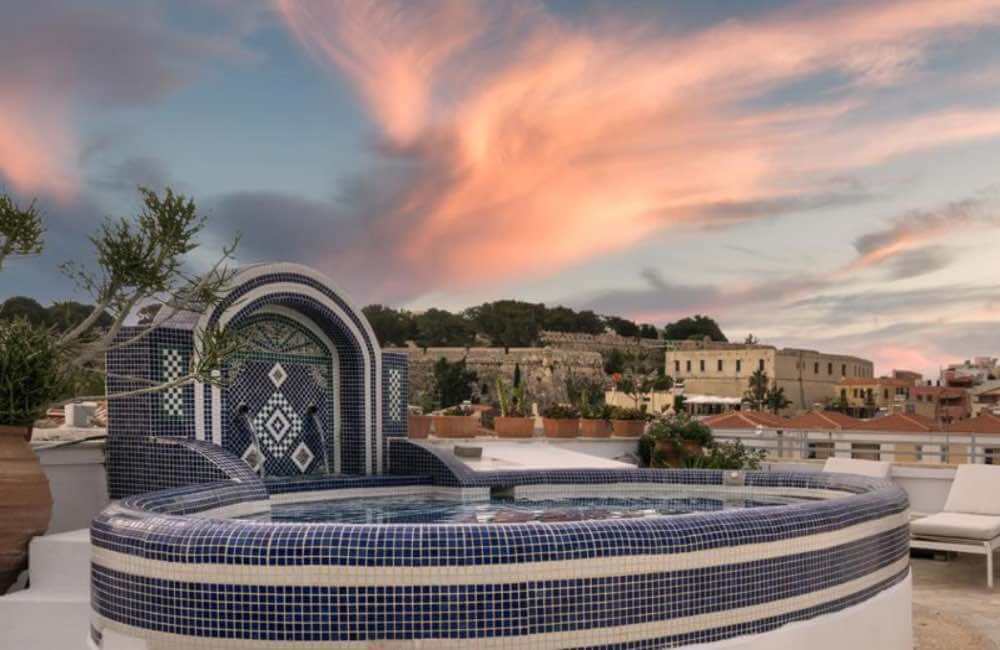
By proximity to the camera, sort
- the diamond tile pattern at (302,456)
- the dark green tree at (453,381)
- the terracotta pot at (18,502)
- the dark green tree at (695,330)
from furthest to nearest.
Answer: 1. the dark green tree at (695,330)
2. the dark green tree at (453,381)
3. the diamond tile pattern at (302,456)
4. the terracotta pot at (18,502)

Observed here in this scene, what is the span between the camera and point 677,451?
13656mm

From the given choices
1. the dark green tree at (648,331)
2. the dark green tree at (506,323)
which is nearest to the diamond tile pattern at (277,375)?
the dark green tree at (506,323)

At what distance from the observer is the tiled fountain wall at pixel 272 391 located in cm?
858

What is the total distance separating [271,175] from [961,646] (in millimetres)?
12206

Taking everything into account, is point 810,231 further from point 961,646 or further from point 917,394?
point 917,394

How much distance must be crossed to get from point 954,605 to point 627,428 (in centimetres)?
673

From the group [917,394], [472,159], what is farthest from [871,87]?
[917,394]

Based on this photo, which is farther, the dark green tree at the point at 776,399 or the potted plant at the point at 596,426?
the dark green tree at the point at 776,399

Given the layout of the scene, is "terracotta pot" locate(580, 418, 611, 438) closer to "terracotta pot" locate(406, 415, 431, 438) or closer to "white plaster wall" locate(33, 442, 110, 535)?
"terracotta pot" locate(406, 415, 431, 438)

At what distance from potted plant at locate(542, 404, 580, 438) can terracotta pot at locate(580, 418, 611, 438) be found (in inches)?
5.0

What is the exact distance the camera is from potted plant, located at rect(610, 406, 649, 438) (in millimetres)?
14758

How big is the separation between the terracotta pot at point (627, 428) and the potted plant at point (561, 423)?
58 cm

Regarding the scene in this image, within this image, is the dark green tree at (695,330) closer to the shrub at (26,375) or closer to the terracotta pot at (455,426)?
the terracotta pot at (455,426)

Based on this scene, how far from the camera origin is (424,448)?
1127 cm
